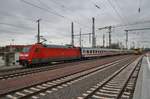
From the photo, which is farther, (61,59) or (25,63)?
(61,59)

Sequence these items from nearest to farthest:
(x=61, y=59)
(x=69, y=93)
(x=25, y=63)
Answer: (x=69, y=93), (x=25, y=63), (x=61, y=59)

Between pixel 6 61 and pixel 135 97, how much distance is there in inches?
817

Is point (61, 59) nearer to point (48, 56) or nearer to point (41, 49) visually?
point (48, 56)

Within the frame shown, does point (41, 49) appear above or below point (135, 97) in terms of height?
above

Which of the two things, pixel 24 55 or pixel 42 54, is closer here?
pixel 24 55

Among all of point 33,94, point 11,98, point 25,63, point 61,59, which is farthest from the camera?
point 61,59

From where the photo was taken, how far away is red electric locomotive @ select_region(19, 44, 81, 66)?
80.5 ft

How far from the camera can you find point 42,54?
26.6 m

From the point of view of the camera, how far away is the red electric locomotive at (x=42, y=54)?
80.5 ft

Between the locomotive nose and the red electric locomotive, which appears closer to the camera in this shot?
the locomotive nose

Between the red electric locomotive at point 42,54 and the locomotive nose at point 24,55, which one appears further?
the red electric locomotive at point 42,54

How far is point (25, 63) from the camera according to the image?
80.7 feet

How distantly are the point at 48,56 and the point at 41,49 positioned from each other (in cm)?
217

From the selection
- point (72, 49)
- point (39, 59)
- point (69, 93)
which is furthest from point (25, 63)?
point (69, 93)
